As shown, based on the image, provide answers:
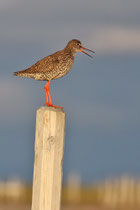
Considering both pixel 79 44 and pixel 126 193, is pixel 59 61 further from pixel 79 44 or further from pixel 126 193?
pixel 126 193

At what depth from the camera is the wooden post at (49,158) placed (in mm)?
6695

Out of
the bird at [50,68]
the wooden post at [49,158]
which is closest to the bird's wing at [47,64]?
the bird at [50,68]

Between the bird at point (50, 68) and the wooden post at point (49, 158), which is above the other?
the bird at point (50, 68)

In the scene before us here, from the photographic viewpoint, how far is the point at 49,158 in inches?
264

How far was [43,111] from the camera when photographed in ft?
22.1

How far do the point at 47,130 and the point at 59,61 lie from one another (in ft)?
13.8

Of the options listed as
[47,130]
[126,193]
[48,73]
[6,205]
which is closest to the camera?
[47,130]

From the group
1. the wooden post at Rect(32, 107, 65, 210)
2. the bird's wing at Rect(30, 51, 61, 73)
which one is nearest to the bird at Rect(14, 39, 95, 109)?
the bird's wing at Rect(30, 51, 61, 73)

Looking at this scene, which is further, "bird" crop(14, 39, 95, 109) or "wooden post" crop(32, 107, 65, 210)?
"bird" crop(14, 39, 95, 109)

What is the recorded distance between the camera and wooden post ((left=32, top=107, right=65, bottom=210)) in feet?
22.0

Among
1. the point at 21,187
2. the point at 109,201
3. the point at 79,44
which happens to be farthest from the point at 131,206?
the point at 79,44

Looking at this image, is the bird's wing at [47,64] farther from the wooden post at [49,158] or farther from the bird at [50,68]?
the wooden post at [49,158]

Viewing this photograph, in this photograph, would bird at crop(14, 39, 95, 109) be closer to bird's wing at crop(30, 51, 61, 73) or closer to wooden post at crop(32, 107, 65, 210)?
bird's wing at crop(30, 51, 61, 73)

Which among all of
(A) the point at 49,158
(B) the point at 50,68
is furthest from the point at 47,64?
(A) the point at 49,158
